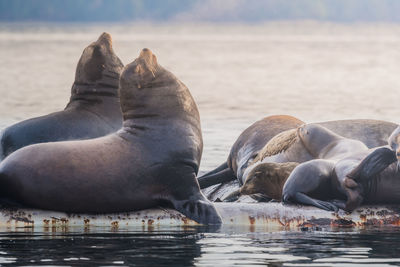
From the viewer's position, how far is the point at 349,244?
33.5ft

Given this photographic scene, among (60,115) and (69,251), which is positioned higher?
(60,115)

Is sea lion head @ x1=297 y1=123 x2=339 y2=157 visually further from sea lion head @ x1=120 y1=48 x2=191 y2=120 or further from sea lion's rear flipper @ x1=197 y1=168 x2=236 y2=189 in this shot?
sea lion head @ x1=120 y1=48 x2=191 y2=120

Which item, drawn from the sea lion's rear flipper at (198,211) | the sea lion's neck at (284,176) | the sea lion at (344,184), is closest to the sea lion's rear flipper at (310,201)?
the sea lion at (344,184)

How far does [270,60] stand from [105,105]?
81413 mm

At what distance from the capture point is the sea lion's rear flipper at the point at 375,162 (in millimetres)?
11406

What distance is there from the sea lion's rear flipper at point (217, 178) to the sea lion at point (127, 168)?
2.68 meters

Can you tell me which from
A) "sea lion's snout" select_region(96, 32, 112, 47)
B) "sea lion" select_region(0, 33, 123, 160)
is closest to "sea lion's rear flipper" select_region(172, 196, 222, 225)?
"sea lion" select_region(0, 33, 123, 160)

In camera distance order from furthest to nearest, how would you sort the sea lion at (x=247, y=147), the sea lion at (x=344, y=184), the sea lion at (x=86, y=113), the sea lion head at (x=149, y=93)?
1. the sea lion at (x=247, y=147)
2. the sea lion at (x=86, y=113)
3. the sea lion head at (x=149, y=93)
4. the sea lion at (x=344, y=184)

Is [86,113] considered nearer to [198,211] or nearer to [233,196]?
[233,196]

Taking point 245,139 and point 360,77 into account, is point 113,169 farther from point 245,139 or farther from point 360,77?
point 360,77

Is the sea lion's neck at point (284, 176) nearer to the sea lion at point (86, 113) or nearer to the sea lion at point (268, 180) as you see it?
the sea lion at point (268, 180)

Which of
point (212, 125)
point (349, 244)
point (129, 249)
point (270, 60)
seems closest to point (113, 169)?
point (129, 249)

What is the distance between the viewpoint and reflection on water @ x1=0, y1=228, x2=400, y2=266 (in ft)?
30.4

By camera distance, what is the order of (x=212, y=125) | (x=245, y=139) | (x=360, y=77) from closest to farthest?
(x=245, y=139) → (x=212, y=125) → (x=360, y=77)
